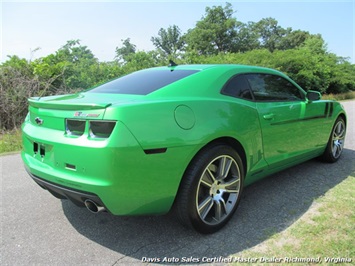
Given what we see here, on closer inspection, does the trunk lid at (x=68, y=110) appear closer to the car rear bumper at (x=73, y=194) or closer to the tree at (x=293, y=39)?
the car rear bumper at (x=73, y=194)

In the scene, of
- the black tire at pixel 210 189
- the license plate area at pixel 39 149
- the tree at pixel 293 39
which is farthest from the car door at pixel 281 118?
the tree at pixel 293 39

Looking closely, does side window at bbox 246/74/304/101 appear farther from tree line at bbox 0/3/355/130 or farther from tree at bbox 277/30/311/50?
tree at bbox 277/30/311/50

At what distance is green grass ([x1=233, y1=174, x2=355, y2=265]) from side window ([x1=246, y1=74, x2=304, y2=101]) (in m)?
1.26

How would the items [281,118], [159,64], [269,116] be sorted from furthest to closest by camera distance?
1. [159,64]
2. [281,118]
3. [269,116]

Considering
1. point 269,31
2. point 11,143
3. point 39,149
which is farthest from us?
point 269,31

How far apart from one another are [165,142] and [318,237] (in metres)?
1.54

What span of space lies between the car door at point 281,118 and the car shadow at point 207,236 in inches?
16.4

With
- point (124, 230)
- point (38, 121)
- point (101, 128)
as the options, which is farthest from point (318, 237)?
point (38, 121)

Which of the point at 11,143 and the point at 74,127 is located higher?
the point at 74,127

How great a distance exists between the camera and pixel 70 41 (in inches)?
622

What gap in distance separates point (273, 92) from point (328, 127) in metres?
1.41

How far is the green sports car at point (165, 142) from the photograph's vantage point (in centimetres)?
213

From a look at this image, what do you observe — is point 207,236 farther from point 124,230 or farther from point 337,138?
point 337,138

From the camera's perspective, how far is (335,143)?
474 centimetres
